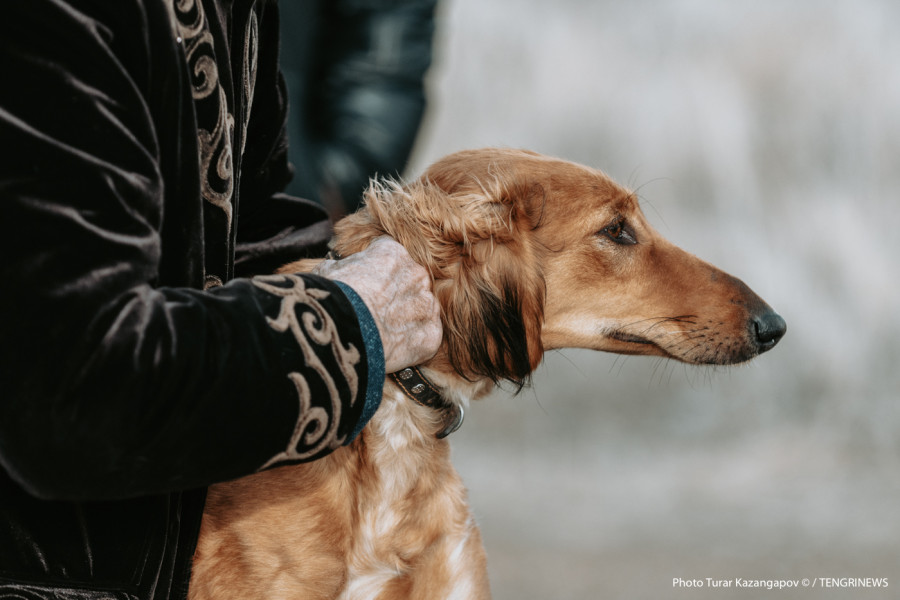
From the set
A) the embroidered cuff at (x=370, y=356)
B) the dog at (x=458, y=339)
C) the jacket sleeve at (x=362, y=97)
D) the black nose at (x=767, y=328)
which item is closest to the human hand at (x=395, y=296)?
the embroidered cuff at (x=370, y=356)

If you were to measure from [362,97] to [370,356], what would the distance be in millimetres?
855

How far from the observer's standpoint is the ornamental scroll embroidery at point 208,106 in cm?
99

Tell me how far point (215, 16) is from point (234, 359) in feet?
1.59

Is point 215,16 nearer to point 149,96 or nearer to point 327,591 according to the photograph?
point 149,96

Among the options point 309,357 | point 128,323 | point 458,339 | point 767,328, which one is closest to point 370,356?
point 309,357

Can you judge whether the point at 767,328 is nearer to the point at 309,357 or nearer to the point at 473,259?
the point at 473,259

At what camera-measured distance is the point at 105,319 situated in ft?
2.54

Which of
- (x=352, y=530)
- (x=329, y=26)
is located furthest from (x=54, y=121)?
(x=329, y=26)

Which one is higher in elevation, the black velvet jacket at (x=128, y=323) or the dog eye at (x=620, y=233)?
the black velvet jacket at (x=128, y=323)

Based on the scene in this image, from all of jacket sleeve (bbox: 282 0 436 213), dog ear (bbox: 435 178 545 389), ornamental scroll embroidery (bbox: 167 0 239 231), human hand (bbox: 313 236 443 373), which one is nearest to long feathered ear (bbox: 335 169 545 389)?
dog ear (bbox: 435 178 545 389)

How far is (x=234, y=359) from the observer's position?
0.84 metres

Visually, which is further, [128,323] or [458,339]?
[458,339]

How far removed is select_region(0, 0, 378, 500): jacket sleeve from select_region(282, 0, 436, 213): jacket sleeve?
0.83 meters

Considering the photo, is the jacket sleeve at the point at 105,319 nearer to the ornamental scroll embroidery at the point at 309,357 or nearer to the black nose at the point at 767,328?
the ornamental scroll embroidery at the point at 309,357
